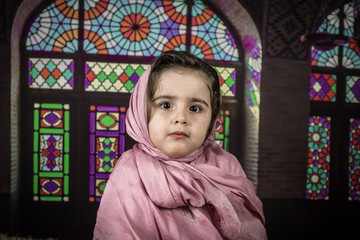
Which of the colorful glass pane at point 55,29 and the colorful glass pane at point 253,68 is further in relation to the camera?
the colorful glass pane at point 55,29

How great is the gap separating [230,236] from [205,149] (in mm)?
361

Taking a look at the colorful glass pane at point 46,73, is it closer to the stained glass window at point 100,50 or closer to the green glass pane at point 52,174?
the stained glass window at point 100,50

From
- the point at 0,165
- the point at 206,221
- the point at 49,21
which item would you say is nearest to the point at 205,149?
the point at 206,221

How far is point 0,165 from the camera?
4156mm

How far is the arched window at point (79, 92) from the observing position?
4602 millimetres

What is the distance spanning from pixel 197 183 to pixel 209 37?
169 inches

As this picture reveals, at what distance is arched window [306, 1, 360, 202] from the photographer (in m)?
4.97

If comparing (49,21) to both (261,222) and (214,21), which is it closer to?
(214,21)

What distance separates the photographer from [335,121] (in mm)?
5031

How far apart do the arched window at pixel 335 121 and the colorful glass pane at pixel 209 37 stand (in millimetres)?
1502

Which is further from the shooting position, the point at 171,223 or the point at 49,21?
the point at 49,21

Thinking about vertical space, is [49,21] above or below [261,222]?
above

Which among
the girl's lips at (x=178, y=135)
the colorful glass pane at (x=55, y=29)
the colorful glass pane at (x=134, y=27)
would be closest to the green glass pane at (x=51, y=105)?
the colorful glass pane at (x=55, y=29)

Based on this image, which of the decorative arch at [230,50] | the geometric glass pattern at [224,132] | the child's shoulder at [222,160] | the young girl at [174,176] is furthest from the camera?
the geometric glass pattern at [224,132]
